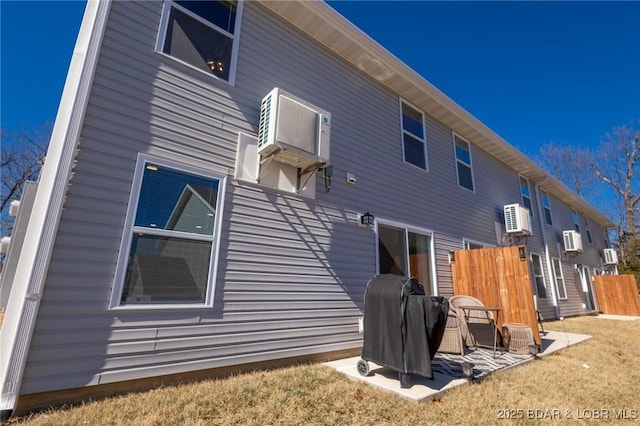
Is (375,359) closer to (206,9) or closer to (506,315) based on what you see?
Answer: (506,315)

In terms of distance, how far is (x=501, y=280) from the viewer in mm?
5551

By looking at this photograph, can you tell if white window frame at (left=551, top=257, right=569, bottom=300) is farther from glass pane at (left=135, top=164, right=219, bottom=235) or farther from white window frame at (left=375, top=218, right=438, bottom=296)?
glass pane at (left=135, top=164, right=219, bottom=235)

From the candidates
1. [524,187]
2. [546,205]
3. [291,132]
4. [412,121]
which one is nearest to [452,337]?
[291,132]

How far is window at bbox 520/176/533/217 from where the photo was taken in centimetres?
Result: 1019

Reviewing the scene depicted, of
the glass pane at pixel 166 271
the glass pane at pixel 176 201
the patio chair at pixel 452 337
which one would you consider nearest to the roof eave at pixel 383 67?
the glass pane at pixel 176 201

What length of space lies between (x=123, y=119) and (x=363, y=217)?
3.63 metres

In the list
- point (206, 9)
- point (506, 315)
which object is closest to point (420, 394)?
point (506, 315)

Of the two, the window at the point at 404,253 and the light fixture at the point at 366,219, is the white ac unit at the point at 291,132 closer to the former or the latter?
the light fixture at the point at 366,219

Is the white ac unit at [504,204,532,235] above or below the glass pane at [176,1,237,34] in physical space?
below

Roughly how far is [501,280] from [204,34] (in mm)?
6524

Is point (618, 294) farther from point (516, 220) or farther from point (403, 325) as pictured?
point (403, 325)

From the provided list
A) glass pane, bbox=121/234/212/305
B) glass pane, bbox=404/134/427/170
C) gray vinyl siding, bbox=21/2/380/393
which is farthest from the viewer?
glass pane, bbox=404/134/427/170

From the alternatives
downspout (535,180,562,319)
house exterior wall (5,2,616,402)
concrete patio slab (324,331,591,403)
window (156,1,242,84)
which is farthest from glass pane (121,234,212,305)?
downspout (535,180,562,319)

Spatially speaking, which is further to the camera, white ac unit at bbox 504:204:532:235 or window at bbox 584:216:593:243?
window at bbox 584:216:593:243
